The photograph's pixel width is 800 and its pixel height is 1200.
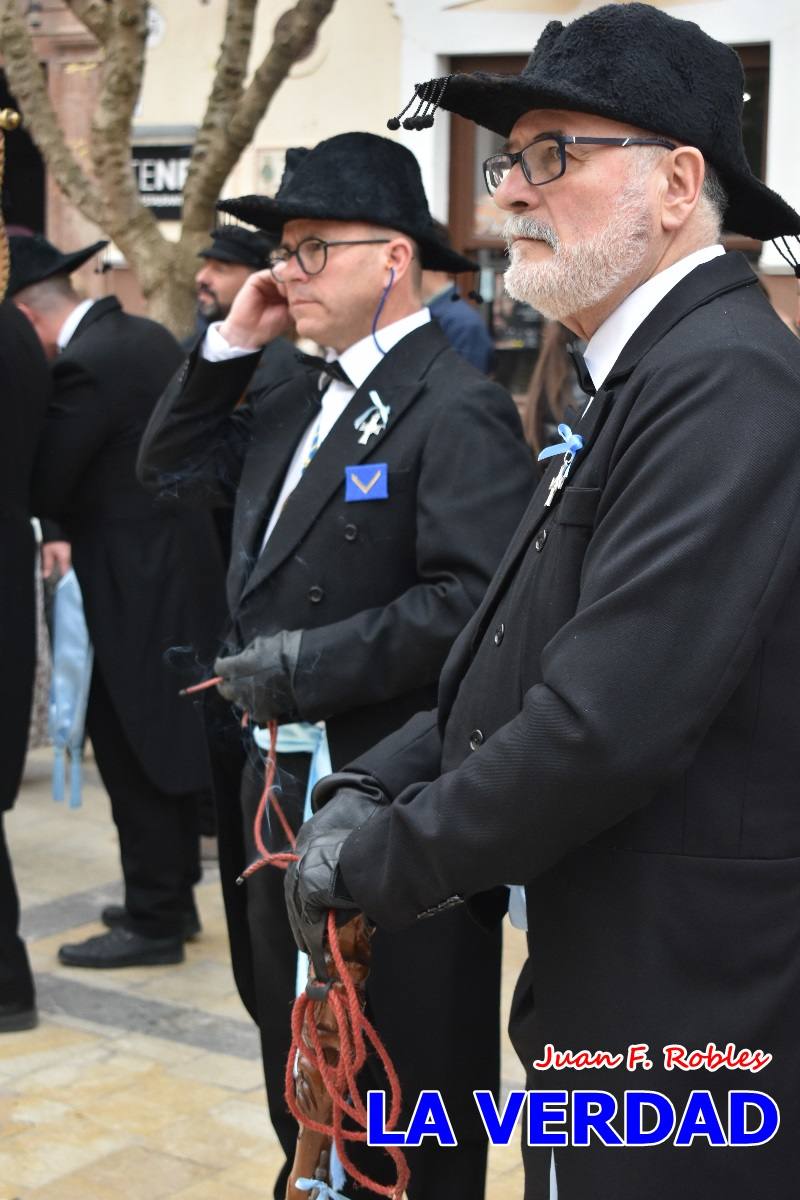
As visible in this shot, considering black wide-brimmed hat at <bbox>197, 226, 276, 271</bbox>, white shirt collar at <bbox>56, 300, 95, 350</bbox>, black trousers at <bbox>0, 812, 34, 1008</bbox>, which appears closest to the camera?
black trousers at <bbox>0, 812, 34, 1008</bbox>

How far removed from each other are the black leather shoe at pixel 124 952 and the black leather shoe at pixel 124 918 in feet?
0.41

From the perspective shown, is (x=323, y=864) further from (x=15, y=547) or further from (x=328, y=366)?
(x=15, y=547)

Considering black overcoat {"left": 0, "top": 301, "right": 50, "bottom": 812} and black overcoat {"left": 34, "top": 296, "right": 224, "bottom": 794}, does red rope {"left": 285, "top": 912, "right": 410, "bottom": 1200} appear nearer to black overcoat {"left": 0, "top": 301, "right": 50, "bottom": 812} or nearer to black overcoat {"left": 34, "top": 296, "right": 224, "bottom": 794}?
black overcoat {"left": 0, "top": 301, "right": 50, "bottom": 812}

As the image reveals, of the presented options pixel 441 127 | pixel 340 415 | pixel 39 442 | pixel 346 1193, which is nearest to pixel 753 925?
pixel 346 1193

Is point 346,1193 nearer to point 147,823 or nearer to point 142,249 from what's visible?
point 147,823

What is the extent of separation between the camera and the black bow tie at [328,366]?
3248 millimetres

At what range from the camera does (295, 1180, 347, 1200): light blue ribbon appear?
2379 millimetres

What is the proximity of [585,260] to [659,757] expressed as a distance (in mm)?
655

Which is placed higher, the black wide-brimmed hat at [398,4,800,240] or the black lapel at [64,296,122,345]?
the black wide-brimmed hat at [398,4,800,240]

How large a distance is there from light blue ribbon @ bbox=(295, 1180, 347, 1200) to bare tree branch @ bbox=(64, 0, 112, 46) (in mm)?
5078

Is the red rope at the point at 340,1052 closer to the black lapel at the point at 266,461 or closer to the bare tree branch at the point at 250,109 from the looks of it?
the black lapel at the point at 266,461

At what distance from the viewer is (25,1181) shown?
138 inches

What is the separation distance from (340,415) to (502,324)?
607 centimetres

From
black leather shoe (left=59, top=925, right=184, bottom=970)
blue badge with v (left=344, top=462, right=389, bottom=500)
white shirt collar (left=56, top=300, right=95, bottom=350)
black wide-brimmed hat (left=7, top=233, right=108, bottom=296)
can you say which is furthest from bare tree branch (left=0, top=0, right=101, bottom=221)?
blue badge with v (left=344, top=462, right=389, bottom=500)
